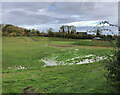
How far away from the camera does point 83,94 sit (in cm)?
414

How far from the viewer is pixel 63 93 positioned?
4.35 m

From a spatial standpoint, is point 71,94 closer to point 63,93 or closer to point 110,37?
point 63,93

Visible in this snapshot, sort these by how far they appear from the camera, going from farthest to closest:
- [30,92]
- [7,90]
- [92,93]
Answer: [7,90] < [30,92] < [92,93]

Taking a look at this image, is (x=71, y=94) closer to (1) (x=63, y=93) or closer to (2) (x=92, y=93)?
(1) (x=63, y=93)

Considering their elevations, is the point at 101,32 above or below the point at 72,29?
below

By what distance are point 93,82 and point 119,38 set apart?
2346mm

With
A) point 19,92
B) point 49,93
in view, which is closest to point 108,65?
point 49,93

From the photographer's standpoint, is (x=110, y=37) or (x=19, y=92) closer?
(x=110, y=37)

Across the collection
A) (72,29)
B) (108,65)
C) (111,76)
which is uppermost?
(72,29)

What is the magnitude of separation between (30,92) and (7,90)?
1116mm

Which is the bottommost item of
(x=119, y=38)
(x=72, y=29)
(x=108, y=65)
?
(x=108, y=65)

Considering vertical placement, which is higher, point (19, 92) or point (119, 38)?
point (119, 38)

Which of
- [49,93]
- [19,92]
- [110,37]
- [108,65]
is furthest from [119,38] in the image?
[19,92]

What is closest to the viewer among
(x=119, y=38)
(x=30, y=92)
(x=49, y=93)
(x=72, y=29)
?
(x=119, y=38)
